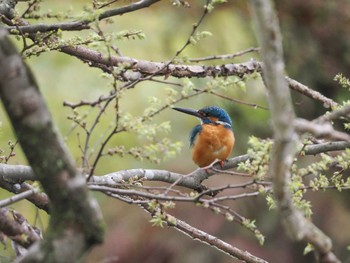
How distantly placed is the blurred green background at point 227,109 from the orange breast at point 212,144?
1743 mm

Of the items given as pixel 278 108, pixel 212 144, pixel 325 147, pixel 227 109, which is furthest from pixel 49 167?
Result: pixel 227 109

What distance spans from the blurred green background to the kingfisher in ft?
5.27

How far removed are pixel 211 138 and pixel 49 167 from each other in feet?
8.78

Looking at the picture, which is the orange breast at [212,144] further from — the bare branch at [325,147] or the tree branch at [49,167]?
the tree branch at [49,167]

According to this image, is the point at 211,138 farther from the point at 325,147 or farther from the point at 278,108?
the point at 278,108

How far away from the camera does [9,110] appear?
159 cm

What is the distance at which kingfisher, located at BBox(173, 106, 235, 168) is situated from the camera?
4242mm

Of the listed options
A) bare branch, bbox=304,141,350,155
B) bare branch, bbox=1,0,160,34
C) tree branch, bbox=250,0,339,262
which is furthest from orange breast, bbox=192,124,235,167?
tree branch, bbox=250,0,339,262

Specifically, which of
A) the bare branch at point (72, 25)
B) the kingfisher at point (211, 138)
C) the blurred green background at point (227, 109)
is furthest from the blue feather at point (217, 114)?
the bare branch at point (72, 25)

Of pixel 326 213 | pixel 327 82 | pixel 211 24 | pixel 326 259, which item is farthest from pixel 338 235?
pixel 326 259

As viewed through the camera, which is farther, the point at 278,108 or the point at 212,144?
the point at 212,144

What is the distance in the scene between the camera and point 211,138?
14.1ft

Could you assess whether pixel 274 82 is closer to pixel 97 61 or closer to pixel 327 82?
pixel 97 61

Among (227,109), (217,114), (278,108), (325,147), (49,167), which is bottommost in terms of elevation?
(49,167)
